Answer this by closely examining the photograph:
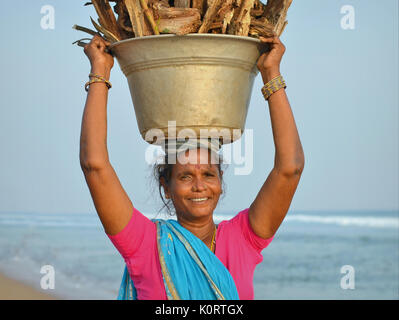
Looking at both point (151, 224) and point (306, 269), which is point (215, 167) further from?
point (306, 269)

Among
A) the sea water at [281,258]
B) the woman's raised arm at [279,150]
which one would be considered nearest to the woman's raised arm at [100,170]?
the woman's raised arm at [279,150]

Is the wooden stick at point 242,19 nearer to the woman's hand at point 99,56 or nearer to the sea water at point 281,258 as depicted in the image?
the woman's hand at point 99,56

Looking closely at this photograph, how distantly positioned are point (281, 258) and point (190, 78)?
958cm

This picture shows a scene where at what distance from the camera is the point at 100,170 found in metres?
2.47

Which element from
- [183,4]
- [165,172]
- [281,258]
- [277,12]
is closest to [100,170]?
[165,172]

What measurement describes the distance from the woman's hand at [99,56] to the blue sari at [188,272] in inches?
25.8

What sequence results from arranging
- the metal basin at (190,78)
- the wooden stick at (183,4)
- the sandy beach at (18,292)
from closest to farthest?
the metal basin at (190,78)
the wooden stick at (183,4)
the sandy beach at (18,292)

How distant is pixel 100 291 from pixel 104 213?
6.24 meters

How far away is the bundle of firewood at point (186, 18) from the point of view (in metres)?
2.50

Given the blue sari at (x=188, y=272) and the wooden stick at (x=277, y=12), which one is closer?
the blue sari at (x=188, y=272)

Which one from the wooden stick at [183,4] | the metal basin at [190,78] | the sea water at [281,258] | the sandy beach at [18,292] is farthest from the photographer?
the sea water at [281,258]

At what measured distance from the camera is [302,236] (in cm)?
1426

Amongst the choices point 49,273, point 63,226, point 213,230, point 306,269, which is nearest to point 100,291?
point 49,273

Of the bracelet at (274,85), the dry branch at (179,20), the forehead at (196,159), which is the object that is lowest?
the forehead at (196,159)
